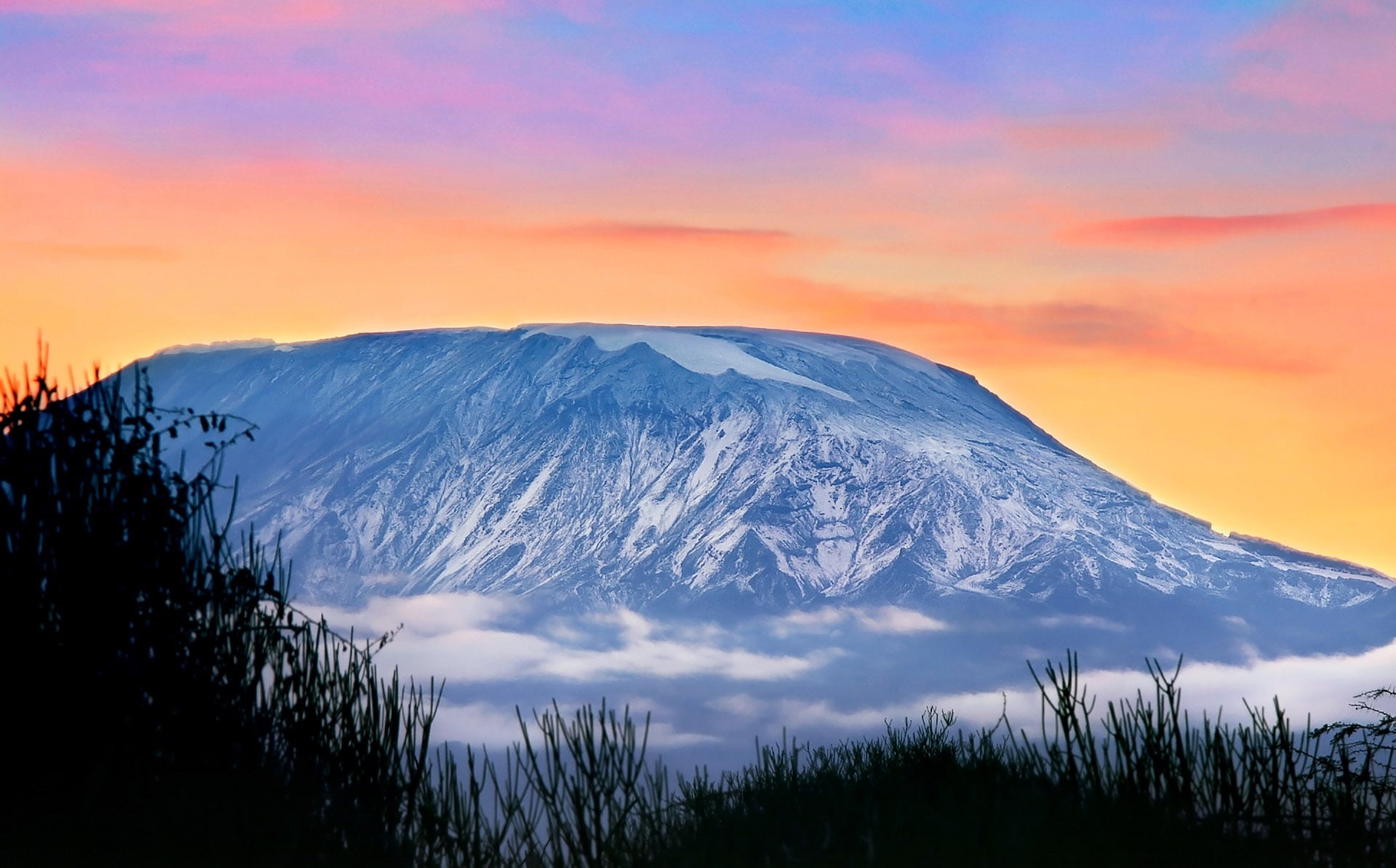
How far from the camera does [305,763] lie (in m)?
11.1

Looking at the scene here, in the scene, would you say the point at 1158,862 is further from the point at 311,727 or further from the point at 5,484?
the point at 5,484

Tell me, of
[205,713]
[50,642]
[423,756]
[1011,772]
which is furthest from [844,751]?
[50,642]

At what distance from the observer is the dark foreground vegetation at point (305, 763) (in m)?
9.22

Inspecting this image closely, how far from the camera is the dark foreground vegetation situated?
922 cm

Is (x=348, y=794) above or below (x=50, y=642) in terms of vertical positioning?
below

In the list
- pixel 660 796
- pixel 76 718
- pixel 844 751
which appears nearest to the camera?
pixel 660 796

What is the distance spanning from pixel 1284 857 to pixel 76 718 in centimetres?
854

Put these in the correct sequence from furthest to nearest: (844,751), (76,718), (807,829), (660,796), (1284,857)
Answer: (844,751)
(807,829)
(76,718)
(660,796)
(1284,857)

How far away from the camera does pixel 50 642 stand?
1058 cm

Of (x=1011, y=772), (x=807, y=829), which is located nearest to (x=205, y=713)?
(x=807, y=829)

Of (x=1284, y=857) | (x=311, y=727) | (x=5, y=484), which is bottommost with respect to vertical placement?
(x=1284, y=857)

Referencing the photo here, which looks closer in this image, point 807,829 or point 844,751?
point 807,829

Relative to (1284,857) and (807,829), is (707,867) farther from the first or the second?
(1284,857)

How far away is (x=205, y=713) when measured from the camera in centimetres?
1092
